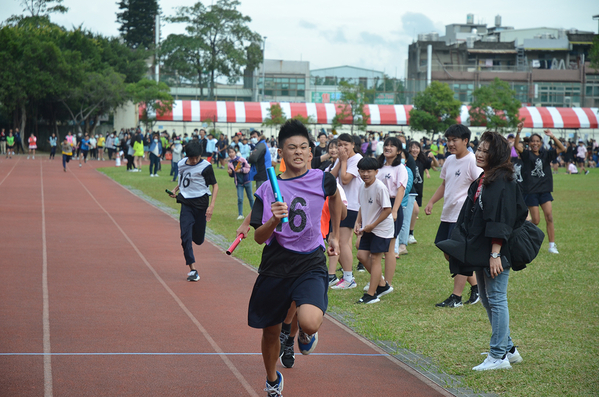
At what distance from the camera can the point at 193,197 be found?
8430 millimetres

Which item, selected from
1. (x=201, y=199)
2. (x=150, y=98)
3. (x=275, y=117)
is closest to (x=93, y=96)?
(x=150, y=98)

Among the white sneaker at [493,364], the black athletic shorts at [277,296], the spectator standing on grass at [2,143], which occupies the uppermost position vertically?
the spectator standing on grass at [2,143]

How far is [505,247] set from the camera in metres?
4.95

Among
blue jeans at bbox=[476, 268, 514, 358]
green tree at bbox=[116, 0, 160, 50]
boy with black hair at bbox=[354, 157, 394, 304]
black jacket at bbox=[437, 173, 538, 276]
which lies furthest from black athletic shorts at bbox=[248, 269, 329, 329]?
green tree at bbox=[116, 0, 160, 50]

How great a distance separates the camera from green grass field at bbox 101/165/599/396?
498 cm

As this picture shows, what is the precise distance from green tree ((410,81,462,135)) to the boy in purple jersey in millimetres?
51412

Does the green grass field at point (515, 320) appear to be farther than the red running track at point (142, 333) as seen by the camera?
Yes

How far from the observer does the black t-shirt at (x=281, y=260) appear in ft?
14.0

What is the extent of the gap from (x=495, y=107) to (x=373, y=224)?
1980 inches

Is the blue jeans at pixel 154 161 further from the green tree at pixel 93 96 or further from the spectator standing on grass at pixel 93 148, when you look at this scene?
the green tree at pixel 93 96

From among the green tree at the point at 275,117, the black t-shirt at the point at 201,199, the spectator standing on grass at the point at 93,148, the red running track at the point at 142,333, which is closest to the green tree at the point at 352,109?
the green tree at the point at 275,117

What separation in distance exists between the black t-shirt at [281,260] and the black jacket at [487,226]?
1345mm

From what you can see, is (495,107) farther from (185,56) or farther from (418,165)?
(418,165)

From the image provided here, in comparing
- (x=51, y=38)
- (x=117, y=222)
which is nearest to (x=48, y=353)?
(x=117, y=222)
